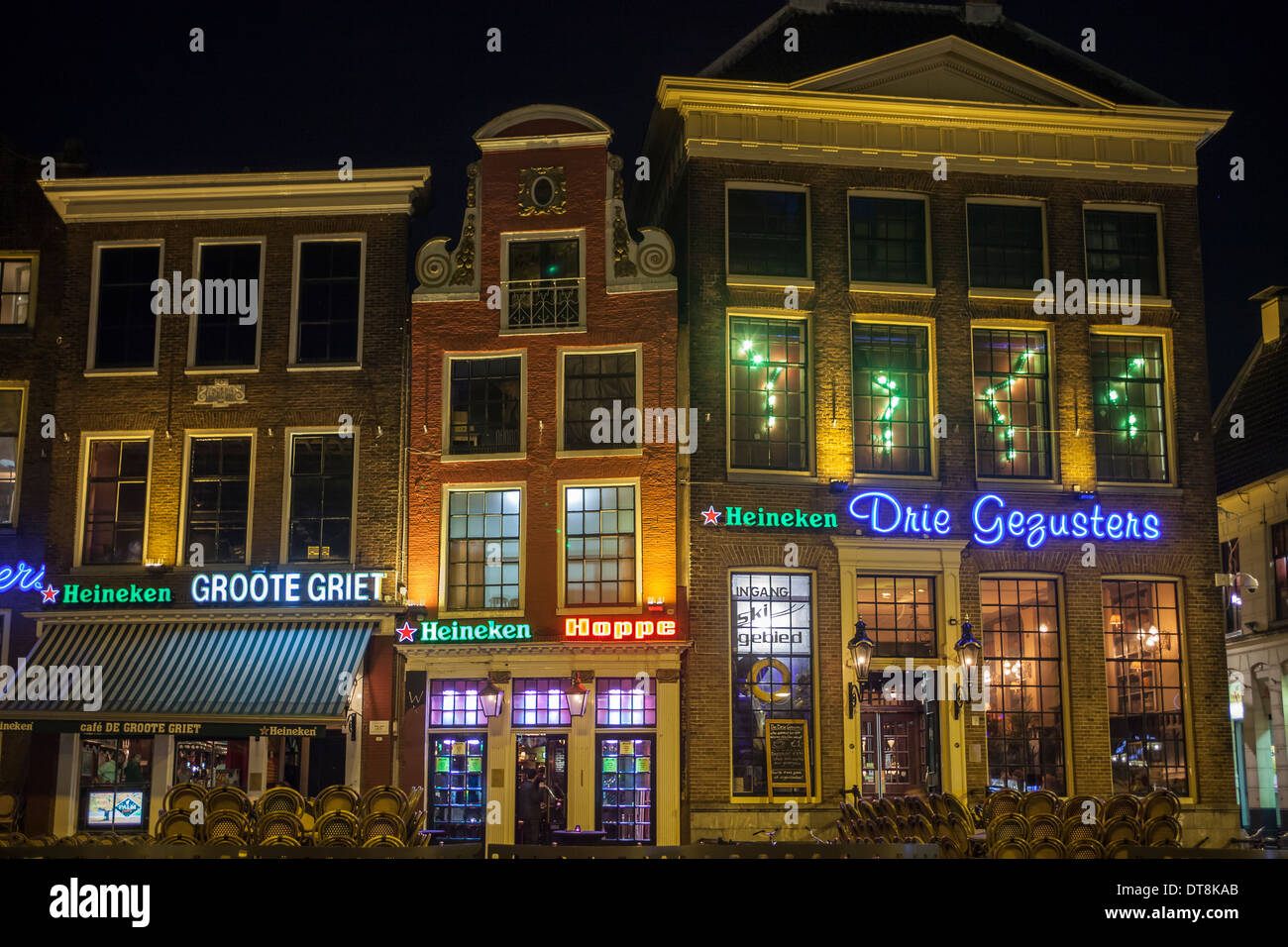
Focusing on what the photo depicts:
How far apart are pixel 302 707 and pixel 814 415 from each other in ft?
35.3

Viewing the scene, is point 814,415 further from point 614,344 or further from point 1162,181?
point 1162,181

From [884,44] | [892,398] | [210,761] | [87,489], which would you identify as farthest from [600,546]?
[884,44]

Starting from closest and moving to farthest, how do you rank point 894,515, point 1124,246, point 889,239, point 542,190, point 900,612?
1. point 894,515
2. point 900,612
3. point 542,190
4. point 889,239
5. point 1124,246

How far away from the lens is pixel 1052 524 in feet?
83.7

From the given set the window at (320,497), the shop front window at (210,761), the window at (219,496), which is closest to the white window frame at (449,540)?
the window at (320,497)

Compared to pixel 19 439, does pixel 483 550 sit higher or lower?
lower

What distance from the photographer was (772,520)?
81.5 ft

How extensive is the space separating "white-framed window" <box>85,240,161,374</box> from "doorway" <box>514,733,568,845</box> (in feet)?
34.5

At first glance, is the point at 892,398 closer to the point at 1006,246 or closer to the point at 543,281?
the point at 1006,246

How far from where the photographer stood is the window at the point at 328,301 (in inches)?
1037

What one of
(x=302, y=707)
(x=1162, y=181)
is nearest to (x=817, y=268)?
(x=1162, y=181)

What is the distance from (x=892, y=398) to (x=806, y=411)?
5.84 ft

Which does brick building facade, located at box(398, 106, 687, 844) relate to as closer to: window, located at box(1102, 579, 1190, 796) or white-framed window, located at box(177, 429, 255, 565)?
white-framed window, located at box(177, 429, 255, 565)

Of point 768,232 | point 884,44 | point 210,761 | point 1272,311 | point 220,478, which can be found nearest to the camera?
point 210,761
